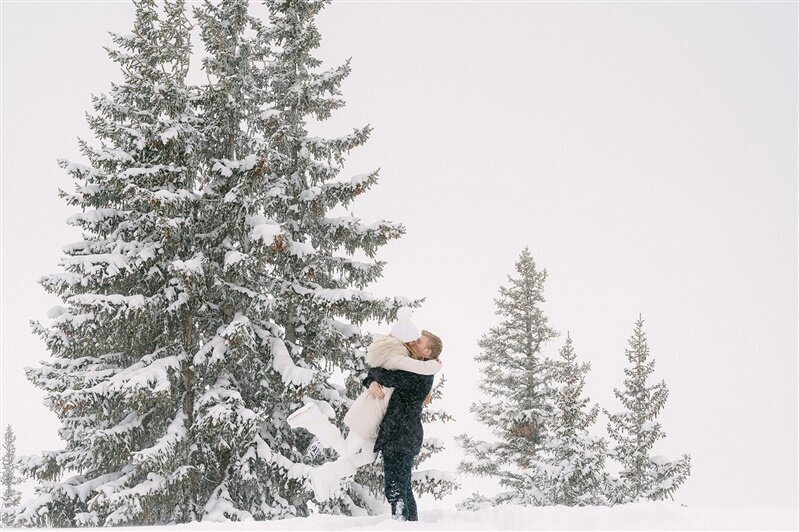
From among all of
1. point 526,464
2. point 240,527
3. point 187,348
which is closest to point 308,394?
point 187,348

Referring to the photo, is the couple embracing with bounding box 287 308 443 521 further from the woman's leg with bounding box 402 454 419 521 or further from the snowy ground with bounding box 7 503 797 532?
the snowy ground with bounding box 7 503 797 532

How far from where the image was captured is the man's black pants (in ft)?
28.0

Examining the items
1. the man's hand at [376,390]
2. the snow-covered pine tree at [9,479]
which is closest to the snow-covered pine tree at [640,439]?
the man's hand at [376,390]

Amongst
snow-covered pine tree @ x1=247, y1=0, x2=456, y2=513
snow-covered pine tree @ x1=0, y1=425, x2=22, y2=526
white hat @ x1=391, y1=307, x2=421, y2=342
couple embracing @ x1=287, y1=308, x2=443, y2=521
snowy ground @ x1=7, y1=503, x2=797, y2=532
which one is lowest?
snow-covered pine tree @ x1=0, y1=425, x2=22, y2=526

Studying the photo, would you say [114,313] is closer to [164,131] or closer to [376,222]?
[164,131]

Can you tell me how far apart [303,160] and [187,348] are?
16.8ft

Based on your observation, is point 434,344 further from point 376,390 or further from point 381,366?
point 376,390

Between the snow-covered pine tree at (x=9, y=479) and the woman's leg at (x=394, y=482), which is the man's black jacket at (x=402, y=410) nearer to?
the woman's leg at (x=394, y=482)

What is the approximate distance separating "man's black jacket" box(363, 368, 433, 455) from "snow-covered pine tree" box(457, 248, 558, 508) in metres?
16.5

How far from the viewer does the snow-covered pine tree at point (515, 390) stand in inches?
976

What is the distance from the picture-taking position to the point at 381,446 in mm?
8695

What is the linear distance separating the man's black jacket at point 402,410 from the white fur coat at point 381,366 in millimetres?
104

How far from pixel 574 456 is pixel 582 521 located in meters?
12.7

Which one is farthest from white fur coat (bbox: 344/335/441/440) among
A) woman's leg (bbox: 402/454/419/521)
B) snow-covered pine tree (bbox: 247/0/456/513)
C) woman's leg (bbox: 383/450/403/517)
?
snow-covered pine tree (bbox: 247/0/456/513)
